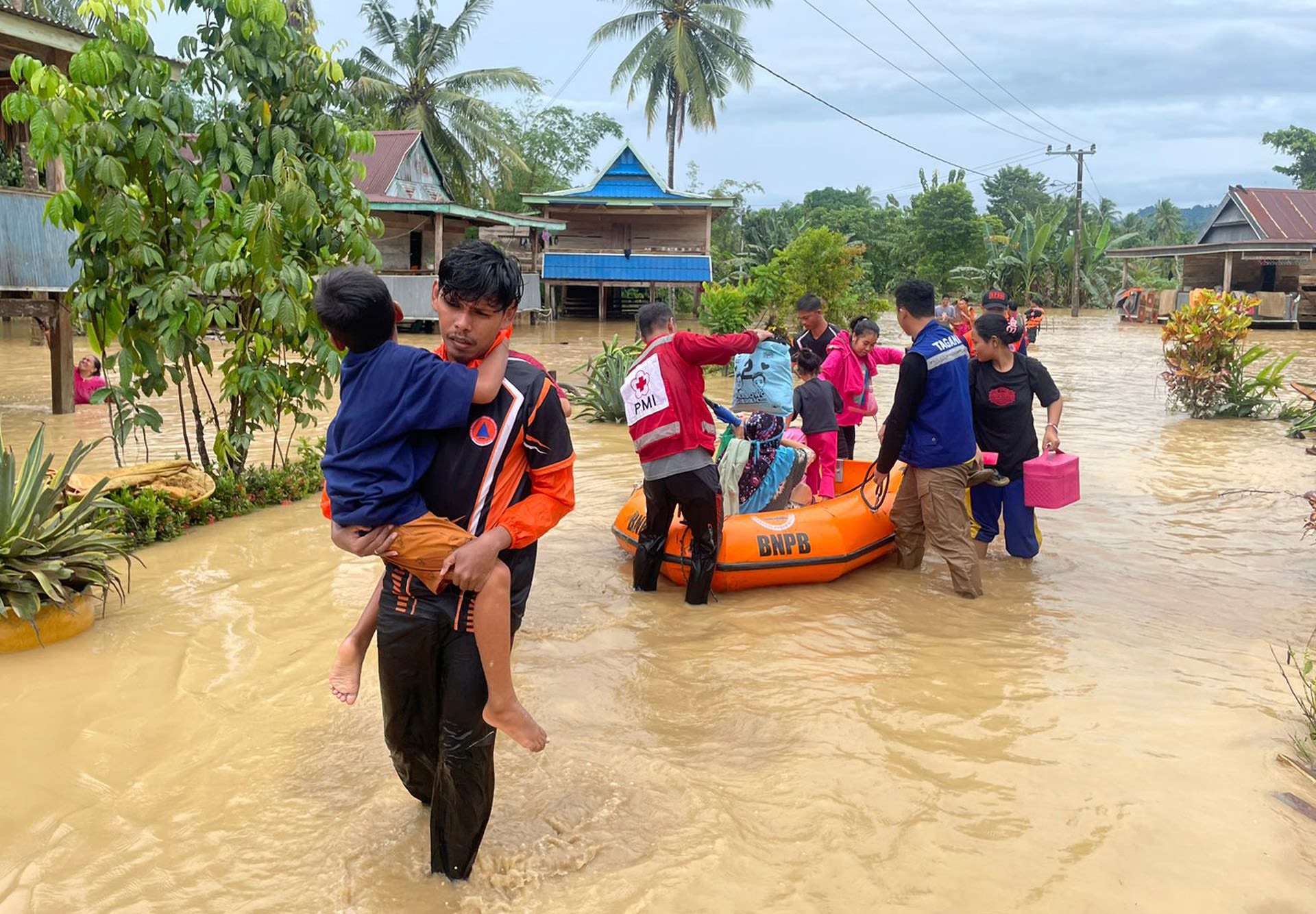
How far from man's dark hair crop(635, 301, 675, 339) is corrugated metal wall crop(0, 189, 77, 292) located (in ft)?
26.5

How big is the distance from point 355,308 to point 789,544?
4.03m

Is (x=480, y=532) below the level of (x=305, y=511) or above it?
above

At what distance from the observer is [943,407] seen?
19.9 feet

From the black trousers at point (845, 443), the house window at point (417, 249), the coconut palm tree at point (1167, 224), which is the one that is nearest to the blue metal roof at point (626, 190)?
the house window at point (417, 249)

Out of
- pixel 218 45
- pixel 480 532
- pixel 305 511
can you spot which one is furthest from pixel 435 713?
pixel 218 45

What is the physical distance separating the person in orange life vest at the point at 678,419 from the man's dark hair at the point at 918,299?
3.54 feet

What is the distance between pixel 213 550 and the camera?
22.4 ft

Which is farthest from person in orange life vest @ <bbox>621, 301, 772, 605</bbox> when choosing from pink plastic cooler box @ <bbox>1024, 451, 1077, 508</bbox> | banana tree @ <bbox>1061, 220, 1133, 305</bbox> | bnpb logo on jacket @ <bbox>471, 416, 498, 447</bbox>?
banana tree @ <bbox>1061, 220, 1133, 305</bbox>

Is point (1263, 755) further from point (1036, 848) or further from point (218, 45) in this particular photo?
point (218, 45)

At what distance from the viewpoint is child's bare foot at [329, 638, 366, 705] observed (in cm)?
313

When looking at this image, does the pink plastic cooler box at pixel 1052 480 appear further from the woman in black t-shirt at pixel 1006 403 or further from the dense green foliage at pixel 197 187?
the dense green foliage at pixel 197 187

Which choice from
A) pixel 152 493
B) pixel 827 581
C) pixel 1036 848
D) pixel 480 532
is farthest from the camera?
pixel 152 493

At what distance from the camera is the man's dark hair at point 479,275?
9.08ft

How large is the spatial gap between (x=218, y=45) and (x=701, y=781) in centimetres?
607
